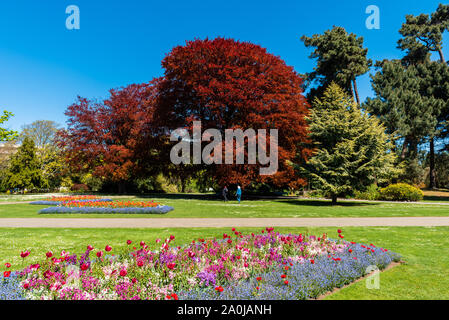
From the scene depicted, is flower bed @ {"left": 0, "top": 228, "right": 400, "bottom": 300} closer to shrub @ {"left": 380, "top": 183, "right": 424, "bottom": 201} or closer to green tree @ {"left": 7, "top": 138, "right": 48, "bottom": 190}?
shrub @ {"left": 380, "top": 183, "right": 424, "bottom": 201}

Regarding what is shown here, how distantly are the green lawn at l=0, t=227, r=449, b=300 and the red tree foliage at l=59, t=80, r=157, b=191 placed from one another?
65.4 feet

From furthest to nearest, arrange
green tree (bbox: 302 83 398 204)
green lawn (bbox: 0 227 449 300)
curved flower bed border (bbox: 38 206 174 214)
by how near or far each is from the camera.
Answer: green tree (bbox: 302 83 398 204), curved flower bed border (bbox: 38 206 174 214), green lawn (bbox: 0 227 449 300)

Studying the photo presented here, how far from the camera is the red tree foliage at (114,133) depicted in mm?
28375

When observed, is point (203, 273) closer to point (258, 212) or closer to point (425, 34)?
point (258, 212)

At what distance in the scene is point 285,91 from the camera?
24.0 m

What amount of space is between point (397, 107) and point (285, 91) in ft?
45.3

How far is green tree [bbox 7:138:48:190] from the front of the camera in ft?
116

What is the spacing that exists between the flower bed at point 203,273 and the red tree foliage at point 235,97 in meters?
16.2

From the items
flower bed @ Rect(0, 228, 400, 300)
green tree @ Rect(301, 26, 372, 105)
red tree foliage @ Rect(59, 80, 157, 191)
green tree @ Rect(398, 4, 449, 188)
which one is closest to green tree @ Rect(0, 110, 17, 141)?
red tree foliage @ Rect(59, 80, 157, 191)

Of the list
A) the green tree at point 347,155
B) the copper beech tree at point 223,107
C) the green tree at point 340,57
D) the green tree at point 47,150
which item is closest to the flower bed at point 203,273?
the green tree at point 347,155

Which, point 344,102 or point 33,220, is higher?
point 344,102

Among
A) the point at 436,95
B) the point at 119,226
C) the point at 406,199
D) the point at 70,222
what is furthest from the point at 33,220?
the point at 436,95

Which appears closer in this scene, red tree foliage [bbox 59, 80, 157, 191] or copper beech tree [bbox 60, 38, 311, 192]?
copper beech tree [bbox 60, 38, 311, 192]

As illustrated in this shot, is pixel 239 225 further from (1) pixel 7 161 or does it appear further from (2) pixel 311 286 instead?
(1) pixel 7 161
